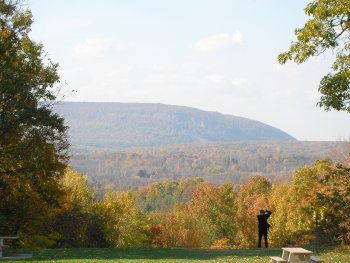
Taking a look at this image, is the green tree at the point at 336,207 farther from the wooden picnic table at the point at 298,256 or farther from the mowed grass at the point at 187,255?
the wooden picnic table at the point at 298,256

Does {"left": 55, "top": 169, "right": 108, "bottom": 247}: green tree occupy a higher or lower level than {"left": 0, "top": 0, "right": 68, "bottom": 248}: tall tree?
lower

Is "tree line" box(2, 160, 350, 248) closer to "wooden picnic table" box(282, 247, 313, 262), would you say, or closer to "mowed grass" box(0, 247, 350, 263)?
"mowed grass" box(0, 247, 350, 263)

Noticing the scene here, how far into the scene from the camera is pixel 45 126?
36875 millimetres

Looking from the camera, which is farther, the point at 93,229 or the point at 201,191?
the point at 201,191

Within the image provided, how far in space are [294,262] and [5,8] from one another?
80.6 feet

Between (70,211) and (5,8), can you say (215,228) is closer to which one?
(70,211)

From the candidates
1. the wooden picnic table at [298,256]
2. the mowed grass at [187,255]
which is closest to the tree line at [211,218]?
the mowed grass at [187,255]

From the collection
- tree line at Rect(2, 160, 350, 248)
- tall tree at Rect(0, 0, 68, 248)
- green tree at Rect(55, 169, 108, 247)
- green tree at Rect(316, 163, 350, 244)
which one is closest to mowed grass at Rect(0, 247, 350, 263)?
green tree at Rect(316, 163, 350, 244)

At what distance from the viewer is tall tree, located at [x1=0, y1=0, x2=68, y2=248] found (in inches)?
1379

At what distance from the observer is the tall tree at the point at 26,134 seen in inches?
1379

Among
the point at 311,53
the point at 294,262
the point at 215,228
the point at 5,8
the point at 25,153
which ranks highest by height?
the point at 5,8

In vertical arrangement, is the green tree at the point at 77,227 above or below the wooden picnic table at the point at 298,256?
below

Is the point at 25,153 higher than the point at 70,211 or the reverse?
higher

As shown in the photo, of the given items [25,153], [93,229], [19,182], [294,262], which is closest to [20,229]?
[19,182]
